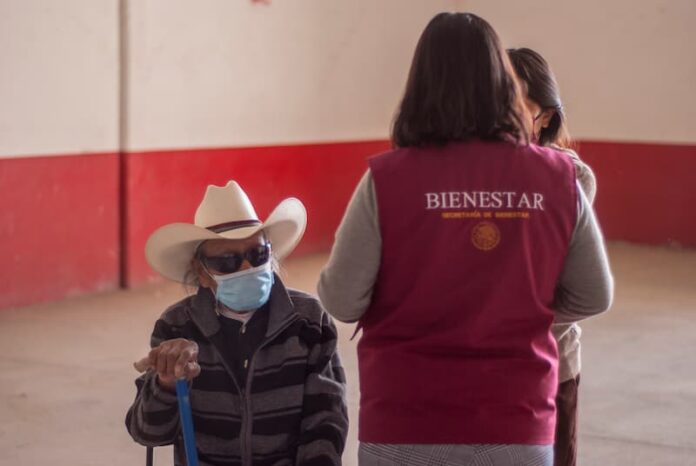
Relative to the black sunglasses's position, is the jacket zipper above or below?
below

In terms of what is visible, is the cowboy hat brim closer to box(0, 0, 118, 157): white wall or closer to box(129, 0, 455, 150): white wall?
box(0, 0, 118, 157): white wall

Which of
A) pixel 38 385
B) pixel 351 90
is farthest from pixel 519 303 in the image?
pixel 351 90

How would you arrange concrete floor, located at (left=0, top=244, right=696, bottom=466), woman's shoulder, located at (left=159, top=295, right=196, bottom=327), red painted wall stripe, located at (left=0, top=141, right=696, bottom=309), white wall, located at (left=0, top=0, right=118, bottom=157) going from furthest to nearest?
1. red painted wall stripe, located at (left=0, top=141, right=696, bottom=309)
2. white wall, located at (left=0, top=0, right=118, bottom=157)
3. concrete floor, located at (left=0, top=244, right=696, bottom=466)
4. woman's shoulder, located at (left=159, top=295, right=196, bottom=327)

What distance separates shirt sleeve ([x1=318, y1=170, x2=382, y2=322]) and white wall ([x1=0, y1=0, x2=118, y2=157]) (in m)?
4.69

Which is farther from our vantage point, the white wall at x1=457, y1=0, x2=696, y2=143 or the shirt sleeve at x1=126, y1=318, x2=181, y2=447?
the white wall at x1=457, y1=0, x2=696, y2=143

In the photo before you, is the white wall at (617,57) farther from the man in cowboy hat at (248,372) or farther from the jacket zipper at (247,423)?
the jacket zipper at (247,423)

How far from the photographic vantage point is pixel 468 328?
6.61 feet

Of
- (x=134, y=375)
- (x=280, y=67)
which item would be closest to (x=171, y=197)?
(x=280, y=67)

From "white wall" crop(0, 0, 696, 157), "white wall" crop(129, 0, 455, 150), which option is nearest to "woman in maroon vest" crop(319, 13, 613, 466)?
"white wall" crop(0, 0, 696, 157)

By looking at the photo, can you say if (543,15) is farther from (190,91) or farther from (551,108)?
(551,108)

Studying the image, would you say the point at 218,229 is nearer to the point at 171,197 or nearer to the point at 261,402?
the point at 261,402

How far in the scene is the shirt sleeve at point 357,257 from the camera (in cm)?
205

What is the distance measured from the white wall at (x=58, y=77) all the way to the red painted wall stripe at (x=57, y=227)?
11 cm

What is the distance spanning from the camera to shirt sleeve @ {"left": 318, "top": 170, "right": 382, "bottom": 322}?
6.72ft
